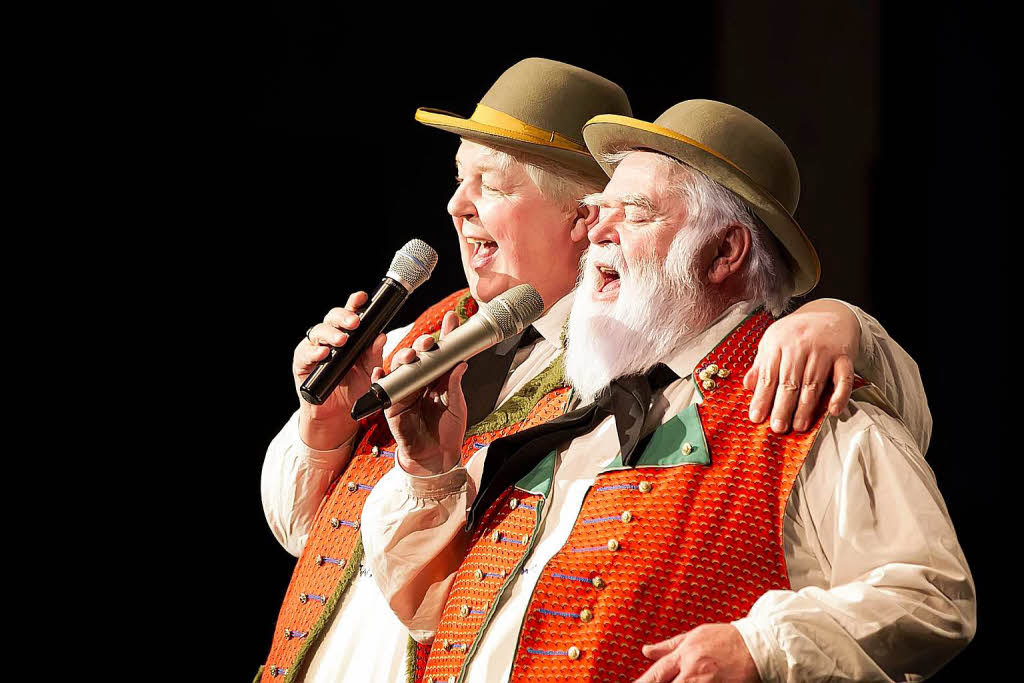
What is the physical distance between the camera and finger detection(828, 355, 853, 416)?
1781 millimetres

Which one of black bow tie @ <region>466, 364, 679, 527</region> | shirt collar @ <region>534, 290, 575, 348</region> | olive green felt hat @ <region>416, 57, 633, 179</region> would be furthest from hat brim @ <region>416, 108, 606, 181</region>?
black bow tie @ <region>466, 364, 679, 527</region>

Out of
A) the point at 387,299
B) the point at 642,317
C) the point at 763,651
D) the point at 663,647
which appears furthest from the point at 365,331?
the point at 763,651

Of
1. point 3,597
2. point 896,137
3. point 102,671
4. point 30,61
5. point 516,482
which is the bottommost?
point 102,671

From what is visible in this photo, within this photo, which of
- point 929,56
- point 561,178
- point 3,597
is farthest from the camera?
point 3,597

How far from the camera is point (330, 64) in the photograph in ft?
12.0

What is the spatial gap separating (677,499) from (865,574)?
0.31m

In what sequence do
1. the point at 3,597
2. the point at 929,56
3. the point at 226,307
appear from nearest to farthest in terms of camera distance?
the point at 929,56 < the point at 3,597 < the point at 226,307

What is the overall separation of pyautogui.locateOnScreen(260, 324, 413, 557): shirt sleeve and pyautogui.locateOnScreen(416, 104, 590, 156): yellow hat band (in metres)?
0.77

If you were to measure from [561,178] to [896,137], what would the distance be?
1188 millimetres

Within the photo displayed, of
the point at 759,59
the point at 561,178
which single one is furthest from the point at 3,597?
the point at 759,59

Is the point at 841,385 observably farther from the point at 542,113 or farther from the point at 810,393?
the point at 542,113

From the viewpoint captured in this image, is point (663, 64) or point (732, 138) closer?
point (732, 138)

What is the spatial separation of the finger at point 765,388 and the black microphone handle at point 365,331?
2.27ft

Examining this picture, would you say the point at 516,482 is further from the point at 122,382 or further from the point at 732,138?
the point at 122,382
